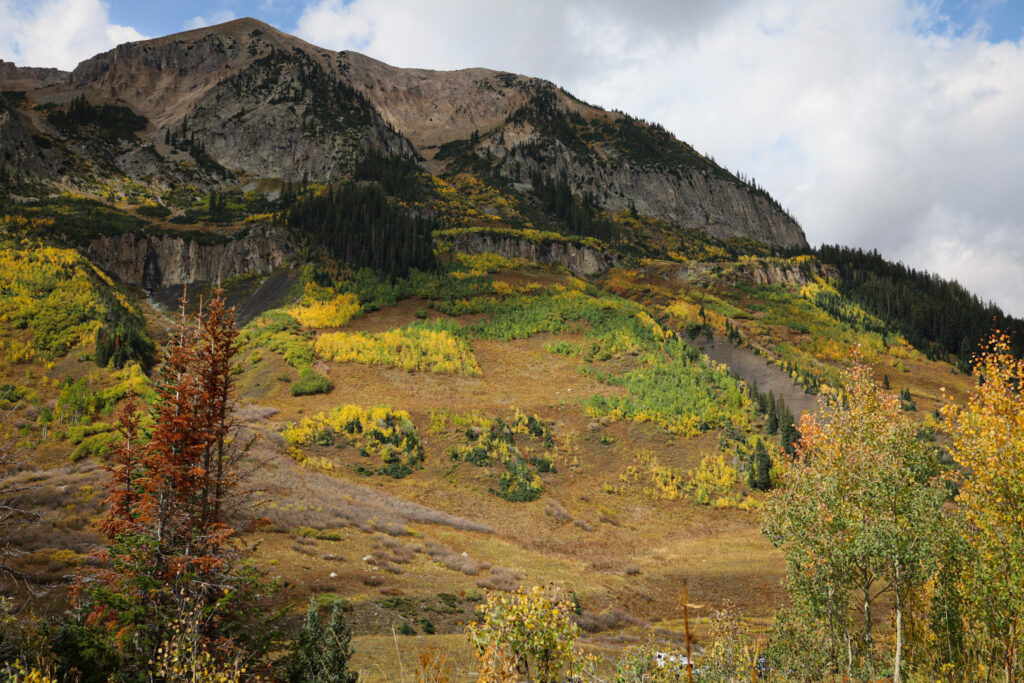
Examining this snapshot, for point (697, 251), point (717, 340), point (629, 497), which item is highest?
point (697, 251)

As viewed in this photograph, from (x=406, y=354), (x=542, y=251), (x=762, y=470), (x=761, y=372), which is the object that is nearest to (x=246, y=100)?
(x=542, y=251)

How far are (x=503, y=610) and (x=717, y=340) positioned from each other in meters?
73.0

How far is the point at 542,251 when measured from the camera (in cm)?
10994

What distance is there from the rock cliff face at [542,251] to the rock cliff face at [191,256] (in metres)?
32.6

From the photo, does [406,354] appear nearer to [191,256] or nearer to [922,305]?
[191,256]

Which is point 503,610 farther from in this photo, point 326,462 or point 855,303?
point 855,303

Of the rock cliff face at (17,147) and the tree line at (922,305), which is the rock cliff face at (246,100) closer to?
the rock cliff face at (17,147)

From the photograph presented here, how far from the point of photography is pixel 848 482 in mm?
12609

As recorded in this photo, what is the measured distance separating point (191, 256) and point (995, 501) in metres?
96.9

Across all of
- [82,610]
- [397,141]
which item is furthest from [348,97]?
[82,610]

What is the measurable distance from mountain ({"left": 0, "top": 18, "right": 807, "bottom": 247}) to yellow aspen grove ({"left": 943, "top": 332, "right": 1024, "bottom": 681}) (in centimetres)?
13021

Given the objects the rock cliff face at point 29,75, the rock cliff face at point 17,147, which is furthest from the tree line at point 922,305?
the rock cliff face at point 29,75

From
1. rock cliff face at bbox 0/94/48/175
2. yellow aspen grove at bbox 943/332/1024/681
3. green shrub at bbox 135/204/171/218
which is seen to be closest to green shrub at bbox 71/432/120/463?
yellow aspen grove at bbox 943/332/1024/681

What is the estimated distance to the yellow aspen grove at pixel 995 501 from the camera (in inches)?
392
